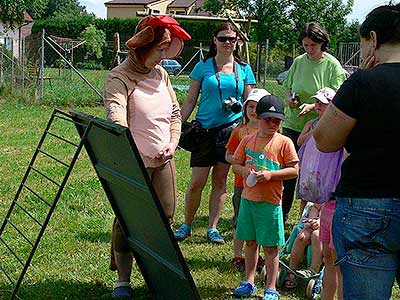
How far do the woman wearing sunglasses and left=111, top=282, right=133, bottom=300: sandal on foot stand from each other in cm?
155

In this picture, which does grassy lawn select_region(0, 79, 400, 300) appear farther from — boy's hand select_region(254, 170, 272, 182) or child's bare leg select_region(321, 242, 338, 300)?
boy's hand select_region(254, 170, 272, 182)

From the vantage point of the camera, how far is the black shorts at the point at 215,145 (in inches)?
241

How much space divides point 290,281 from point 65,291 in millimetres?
Result: 1618

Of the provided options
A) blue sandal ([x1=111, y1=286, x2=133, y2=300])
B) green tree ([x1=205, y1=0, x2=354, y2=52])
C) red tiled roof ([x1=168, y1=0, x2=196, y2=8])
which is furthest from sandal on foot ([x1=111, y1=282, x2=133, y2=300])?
red tiled roof ([x1=168, y1=0, x2=196, y2=8])

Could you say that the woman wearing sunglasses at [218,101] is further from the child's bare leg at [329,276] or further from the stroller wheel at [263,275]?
the child's bare leg at [329,276]

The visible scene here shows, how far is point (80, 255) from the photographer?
228 inches

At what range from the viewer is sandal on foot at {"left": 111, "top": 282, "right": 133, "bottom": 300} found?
4805 mm

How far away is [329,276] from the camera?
4238 millimetres

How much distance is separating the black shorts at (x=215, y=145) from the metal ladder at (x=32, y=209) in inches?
43.1

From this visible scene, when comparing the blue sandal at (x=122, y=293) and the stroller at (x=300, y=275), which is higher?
the stroller at (x=300, y=275)

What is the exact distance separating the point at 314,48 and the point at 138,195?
285cm

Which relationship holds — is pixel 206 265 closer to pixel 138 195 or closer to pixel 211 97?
pixel 211 97

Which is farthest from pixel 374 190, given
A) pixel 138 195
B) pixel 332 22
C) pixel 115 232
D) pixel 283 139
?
pixel 332 22

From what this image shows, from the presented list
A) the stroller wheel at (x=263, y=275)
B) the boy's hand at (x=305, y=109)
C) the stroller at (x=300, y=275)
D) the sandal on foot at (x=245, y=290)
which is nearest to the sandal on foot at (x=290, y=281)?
the stroller at (x=300, y=275)
